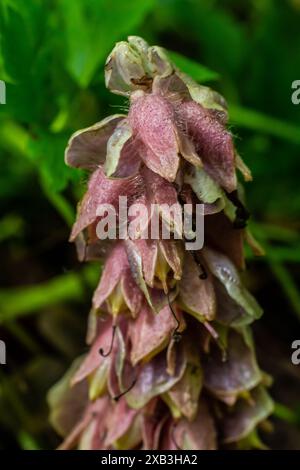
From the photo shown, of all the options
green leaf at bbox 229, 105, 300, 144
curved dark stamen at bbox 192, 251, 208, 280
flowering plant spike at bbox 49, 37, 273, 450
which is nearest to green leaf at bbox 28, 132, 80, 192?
flowering plant spike at bbox 49, 37, 273, 450

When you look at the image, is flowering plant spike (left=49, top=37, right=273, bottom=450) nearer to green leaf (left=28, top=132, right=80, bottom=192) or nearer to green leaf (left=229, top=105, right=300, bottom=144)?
green leaf (left=28, top=132, right=80, bottom=192)

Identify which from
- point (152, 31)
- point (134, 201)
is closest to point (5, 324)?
point (134, 201)

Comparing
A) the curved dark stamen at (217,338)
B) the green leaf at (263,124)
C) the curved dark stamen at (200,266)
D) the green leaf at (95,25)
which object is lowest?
the curved dark stamen at (217,338)

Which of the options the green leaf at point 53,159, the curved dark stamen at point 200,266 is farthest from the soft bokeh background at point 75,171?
the curved dark stamen at point 200,266

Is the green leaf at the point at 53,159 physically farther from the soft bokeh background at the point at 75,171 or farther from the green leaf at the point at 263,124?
the green leaf at the point at 263,124

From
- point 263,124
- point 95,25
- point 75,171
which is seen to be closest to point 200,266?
point 75,171

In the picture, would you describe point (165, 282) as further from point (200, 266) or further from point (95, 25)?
point (95, 25)

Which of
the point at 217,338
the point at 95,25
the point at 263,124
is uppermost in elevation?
the point at 95,25
